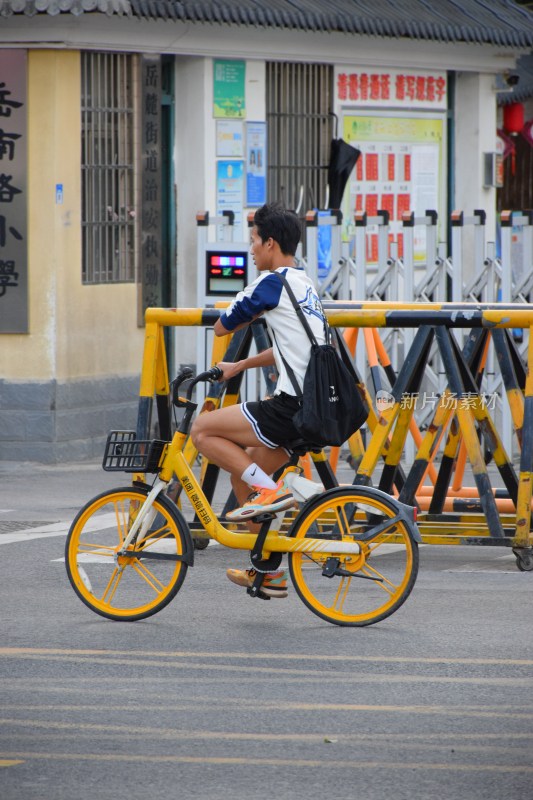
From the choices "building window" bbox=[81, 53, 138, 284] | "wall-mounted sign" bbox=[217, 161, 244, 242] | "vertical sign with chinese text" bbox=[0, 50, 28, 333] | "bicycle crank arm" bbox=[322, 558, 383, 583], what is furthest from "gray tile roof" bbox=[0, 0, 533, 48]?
"bicycle crank arm" bbox=[322, 558, 383, 583]

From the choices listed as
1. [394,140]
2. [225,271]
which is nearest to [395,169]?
[394,140]

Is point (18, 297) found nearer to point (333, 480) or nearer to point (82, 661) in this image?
point (333, 480)

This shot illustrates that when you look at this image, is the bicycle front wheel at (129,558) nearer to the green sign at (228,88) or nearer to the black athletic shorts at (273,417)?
the black athletic shorts at (273,417)

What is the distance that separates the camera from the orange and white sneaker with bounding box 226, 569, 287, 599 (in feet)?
25.7

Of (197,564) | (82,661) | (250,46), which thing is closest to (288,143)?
(250,46)

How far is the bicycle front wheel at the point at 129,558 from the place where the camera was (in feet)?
25.2

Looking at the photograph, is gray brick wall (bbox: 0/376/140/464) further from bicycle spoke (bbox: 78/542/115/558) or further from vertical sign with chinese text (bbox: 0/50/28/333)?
bicycle spoke (bbox: 78/542/115/558)

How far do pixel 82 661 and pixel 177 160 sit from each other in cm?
A: 871

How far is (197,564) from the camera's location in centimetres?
930

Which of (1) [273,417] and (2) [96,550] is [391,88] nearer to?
(1) [273,417]

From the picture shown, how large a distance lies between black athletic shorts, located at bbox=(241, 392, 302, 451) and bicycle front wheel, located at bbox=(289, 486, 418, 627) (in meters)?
0.35

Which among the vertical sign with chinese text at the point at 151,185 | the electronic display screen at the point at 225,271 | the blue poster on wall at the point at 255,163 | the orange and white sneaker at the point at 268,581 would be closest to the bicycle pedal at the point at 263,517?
the orange and white sneaker at the point at 268,581

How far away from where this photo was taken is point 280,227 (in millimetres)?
7848

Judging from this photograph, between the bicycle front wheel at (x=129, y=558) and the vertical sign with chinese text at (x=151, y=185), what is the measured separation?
668 centimetres
